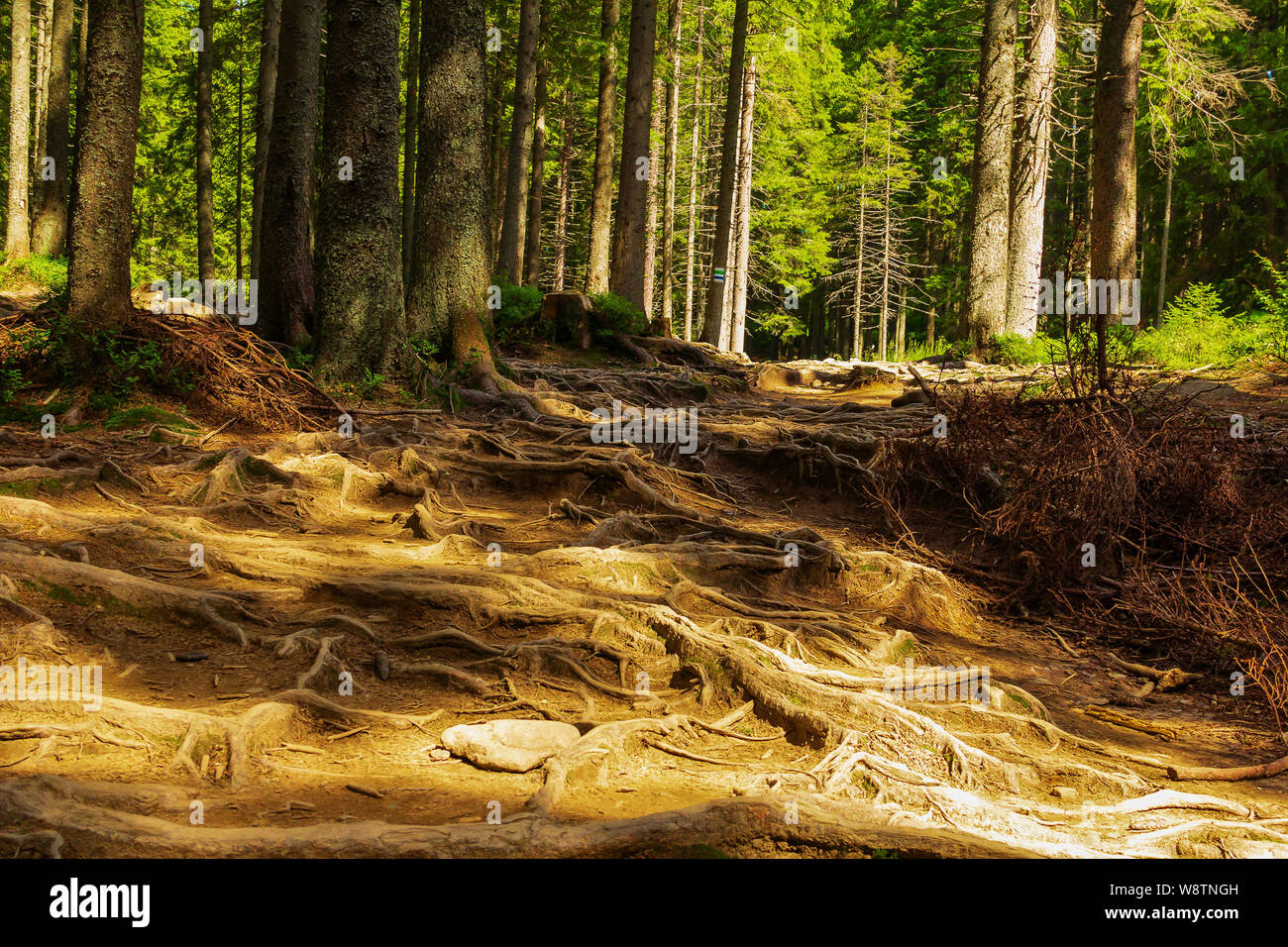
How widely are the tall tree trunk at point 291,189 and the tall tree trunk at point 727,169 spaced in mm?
10736

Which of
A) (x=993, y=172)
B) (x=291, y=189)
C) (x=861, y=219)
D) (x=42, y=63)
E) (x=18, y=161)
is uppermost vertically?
(x=42, y=63)

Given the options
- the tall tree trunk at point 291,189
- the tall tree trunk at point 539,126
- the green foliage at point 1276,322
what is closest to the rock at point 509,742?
the tall tree trunk at point 291,189

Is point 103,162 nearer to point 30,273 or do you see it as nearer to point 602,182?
point 30,273

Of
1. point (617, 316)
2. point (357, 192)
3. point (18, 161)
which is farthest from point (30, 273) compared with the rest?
point (357, 192)

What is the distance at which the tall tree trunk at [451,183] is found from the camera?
1149cm

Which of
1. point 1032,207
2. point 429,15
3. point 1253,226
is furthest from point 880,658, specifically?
point 1253,226

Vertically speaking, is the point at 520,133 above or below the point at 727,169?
above

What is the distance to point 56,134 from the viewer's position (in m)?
22.1

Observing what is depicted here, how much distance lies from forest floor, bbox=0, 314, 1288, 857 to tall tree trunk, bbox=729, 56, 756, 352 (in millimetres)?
20122

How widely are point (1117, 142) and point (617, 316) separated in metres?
8.08

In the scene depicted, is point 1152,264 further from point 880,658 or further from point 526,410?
point 880,658

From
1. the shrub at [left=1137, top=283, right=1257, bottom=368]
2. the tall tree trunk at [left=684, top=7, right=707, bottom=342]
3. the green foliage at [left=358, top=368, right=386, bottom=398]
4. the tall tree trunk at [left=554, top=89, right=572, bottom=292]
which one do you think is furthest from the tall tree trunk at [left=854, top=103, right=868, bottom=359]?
the green foliage at [left=358, top=368, right=386, bottom=398]

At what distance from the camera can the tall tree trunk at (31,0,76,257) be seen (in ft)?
72.2
